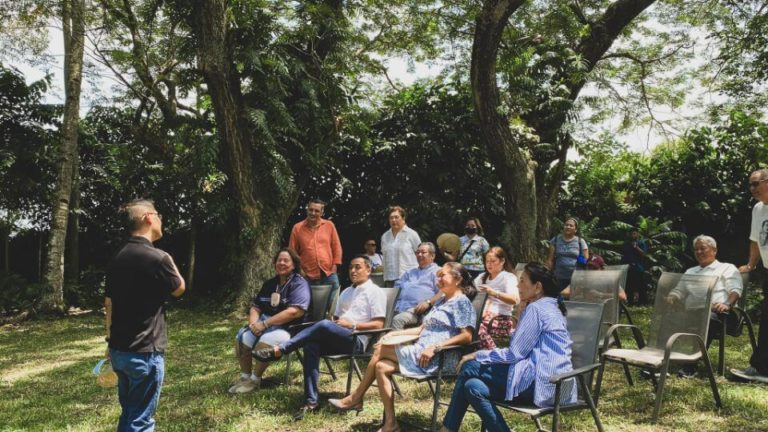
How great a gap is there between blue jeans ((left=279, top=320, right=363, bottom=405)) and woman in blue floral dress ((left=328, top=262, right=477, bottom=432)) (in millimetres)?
277

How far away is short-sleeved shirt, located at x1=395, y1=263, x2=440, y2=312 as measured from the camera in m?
5.73

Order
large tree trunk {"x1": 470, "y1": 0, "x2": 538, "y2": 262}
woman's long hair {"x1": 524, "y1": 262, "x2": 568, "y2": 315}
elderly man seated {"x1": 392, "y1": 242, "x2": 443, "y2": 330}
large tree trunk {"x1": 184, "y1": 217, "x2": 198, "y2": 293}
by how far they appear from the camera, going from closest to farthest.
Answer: woman's long hair {"x1": 524, "y1": 262, "x2": 568, "y2": 315} → elderly man seated {"x1": 392, "y1": 242, "x2": 443, "y2": 330} → large tree trunk {"x1": 470, "y1": 0, "x2": 538, "y2": 262} → large tree trunk {"x1": 184, "y1": 217, "x2": 198, "y2": 293}

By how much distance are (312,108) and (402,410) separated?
7.64m

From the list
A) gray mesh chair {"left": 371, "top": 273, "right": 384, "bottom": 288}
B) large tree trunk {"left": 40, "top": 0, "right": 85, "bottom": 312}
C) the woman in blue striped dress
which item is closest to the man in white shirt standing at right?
the woman in blue striped dress

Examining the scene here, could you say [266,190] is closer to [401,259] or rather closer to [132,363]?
[401,259]

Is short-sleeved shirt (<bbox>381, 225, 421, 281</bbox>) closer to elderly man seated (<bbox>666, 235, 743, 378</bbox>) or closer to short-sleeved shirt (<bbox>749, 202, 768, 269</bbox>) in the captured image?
elderly man seated (<bbox>666, 235, 743, 378</bbox>)

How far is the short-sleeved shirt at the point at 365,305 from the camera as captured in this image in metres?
5.12

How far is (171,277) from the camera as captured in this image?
318 centimetres

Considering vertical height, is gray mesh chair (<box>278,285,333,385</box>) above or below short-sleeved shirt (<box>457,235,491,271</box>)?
below

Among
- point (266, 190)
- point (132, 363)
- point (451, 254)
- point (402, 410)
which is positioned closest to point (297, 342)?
point (402, 410)

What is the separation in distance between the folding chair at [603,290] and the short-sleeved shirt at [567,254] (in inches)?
92.1

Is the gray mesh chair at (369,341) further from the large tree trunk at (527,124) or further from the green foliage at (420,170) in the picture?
the green foliage at (420,170)

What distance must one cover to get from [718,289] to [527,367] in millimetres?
3008

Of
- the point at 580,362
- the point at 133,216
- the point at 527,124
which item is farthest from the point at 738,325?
the point at 527,124
